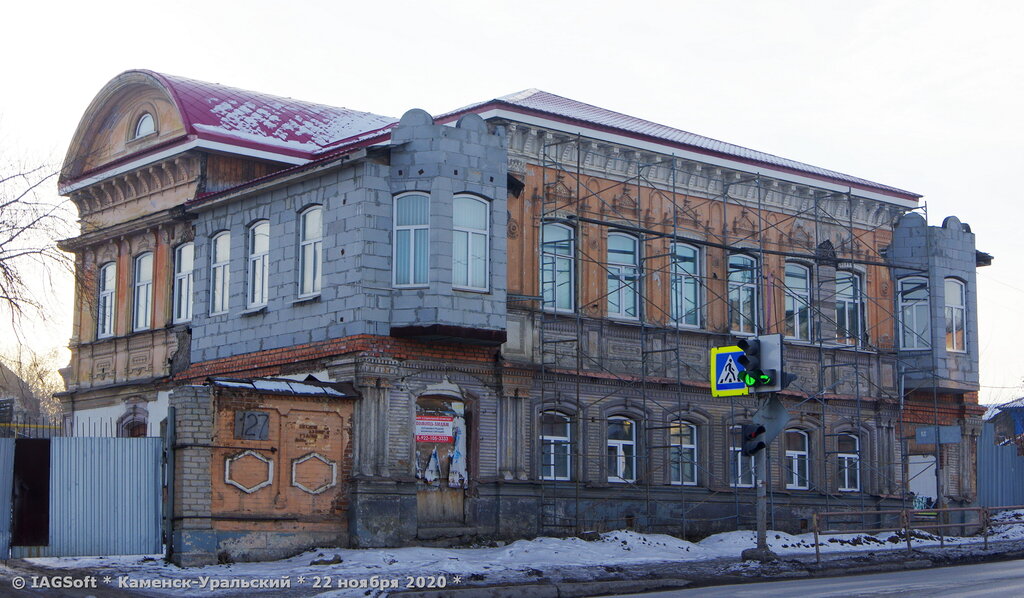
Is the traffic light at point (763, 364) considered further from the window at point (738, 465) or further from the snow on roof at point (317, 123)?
the window at point (738, 465)

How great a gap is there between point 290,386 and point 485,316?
3.86 metres

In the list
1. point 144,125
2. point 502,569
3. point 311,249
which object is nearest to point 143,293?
point 144,125

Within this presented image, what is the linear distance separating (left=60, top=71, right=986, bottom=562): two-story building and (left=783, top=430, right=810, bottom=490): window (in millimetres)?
74

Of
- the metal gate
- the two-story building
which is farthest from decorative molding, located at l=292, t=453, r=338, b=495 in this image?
the metal gate

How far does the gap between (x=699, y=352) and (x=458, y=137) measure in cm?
813

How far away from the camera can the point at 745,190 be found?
3117cm

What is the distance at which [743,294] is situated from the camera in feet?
103

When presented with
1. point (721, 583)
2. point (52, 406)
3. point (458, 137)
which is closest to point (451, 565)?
point (721, 583)

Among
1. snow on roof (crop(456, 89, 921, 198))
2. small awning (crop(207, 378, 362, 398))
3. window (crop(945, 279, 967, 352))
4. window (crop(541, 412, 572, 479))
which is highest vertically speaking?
snow on roof (crop(456, 89, 921, 198))

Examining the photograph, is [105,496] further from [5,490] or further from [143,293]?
[143,293]

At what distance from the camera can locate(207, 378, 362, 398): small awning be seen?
879 inches

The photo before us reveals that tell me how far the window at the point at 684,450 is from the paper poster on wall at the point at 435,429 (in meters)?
5.77

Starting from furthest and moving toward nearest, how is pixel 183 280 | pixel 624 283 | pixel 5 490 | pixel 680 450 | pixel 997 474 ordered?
1. pixel 997 474
2. pixel 183 280
3. pixel 680 450
4. pixel 624 283
5. pixel 5 490

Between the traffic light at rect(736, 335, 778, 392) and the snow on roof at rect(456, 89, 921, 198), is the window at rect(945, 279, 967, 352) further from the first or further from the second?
the traffic light at rect(736, 335, 778, 392)
